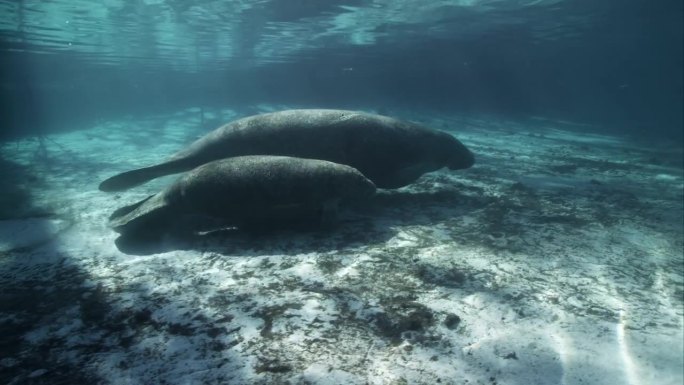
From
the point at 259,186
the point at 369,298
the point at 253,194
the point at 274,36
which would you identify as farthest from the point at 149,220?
the point at 274,36

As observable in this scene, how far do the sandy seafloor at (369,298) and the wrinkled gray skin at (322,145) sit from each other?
0.70 meters

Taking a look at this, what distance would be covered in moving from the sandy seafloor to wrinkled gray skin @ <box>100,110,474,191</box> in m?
0.70

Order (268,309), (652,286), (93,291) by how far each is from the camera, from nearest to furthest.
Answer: (268,309) < (93,291) < (652,286)

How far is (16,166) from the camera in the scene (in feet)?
44.8

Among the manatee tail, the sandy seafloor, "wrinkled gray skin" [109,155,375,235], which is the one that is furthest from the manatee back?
the manatee tail

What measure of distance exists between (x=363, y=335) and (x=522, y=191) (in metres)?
6.62

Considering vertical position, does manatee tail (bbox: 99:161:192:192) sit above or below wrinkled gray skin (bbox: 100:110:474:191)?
below

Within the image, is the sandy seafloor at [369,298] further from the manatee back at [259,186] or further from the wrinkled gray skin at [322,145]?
the wrinkled gray skin at [322,145]

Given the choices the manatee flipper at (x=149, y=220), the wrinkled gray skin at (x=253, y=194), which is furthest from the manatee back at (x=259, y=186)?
the manatee flipper at (x=149, y=220)

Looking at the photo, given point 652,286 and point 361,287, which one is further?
point 652,286

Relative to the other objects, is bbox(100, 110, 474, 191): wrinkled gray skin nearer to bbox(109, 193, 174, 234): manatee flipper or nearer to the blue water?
bbox(109, 193, 174, 234): manatee flipper

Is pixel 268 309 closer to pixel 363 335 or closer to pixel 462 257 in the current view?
pixel 363 335

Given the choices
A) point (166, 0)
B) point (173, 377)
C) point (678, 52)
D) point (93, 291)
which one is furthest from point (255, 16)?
point (678, 52)

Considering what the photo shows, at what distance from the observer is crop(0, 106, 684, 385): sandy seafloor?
313 cm
